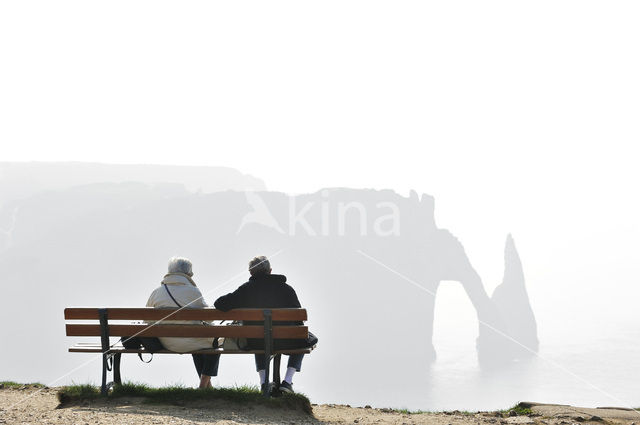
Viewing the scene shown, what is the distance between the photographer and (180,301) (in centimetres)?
805

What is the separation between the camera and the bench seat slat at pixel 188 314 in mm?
7621

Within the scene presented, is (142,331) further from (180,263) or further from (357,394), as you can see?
(357,394)

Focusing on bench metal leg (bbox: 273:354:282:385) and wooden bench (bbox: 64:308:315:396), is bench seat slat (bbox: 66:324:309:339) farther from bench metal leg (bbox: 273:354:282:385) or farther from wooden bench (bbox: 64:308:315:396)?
bench metal leg (bbox: 273:354:282:385)

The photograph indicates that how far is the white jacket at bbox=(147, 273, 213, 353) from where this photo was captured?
26.3 ft

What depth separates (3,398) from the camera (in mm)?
9672

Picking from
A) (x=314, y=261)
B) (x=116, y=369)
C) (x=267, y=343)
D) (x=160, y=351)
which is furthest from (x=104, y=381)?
(x=314, y=261)

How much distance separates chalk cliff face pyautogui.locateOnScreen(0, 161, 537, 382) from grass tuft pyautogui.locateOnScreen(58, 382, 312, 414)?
142 metres

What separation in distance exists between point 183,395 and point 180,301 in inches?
43.2

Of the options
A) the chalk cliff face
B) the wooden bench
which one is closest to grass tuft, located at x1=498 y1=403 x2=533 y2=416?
the wooden bench

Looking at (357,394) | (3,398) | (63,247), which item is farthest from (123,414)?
(63,247)

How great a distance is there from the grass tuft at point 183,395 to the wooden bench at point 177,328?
0.16 meters

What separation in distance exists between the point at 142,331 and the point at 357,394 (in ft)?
444

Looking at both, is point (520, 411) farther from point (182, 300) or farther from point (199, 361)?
point (182, 300)

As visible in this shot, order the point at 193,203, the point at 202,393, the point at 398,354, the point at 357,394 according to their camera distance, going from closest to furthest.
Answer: the point at 202,393 < the point at 357,394 < the point at 398,354 < the point at 193,203
